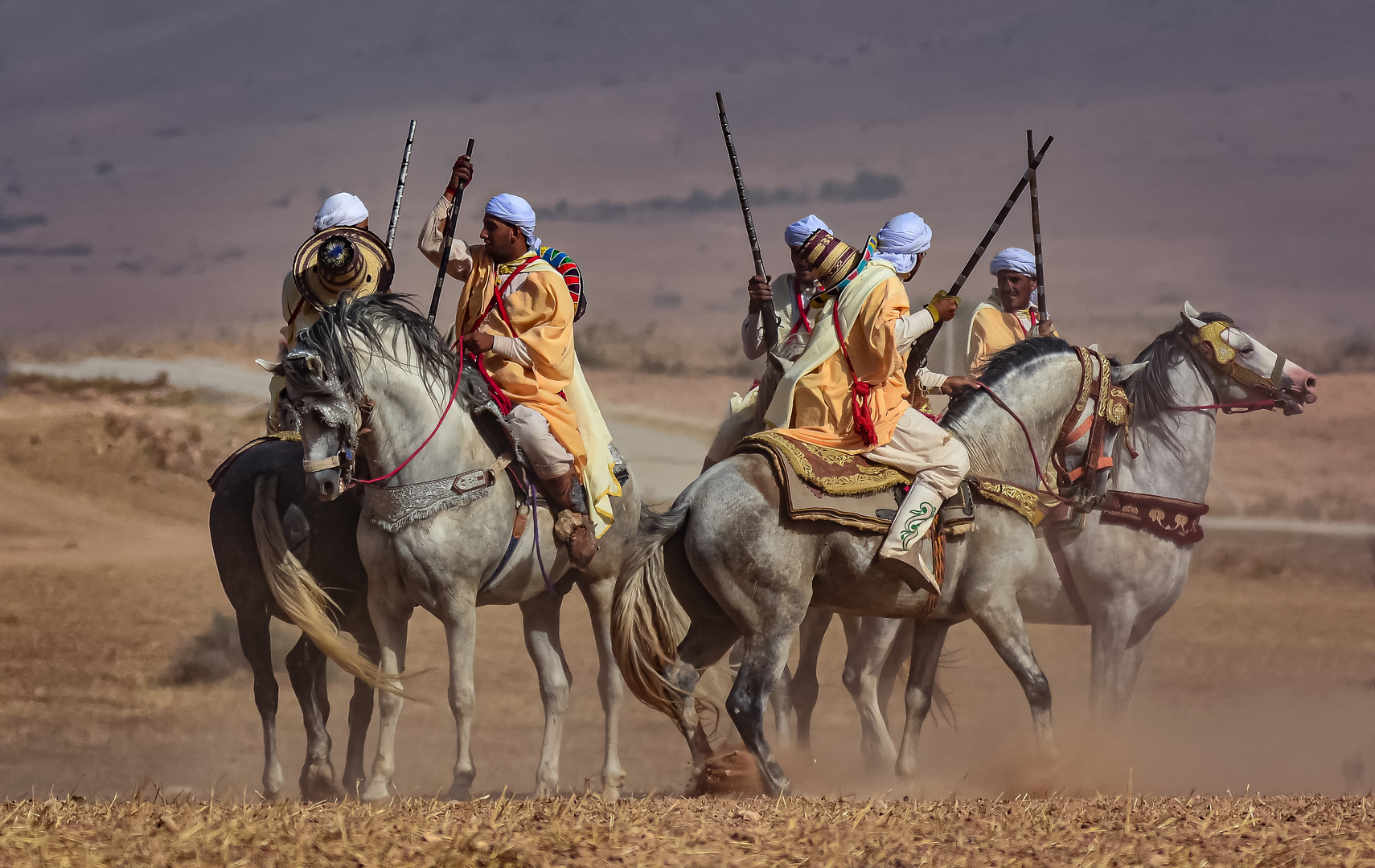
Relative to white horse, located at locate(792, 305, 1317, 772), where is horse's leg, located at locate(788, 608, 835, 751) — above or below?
below

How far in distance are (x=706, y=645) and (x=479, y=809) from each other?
5.85ft

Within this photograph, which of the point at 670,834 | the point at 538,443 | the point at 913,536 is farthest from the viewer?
the point at 538,443

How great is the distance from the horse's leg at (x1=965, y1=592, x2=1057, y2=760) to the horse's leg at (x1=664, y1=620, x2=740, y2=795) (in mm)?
1227

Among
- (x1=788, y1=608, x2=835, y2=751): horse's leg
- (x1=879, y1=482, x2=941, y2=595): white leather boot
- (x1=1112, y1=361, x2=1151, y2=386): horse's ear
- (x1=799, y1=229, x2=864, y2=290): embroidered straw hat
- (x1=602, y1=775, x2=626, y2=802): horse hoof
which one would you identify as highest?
(x1=799, y1=229, x2=864, y2=290): embroidered straw hat

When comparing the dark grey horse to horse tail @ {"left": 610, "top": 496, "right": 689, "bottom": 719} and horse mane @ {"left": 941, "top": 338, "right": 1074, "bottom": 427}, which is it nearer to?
horse tail @ {"left": 610, "top": 496, "right": 689, "bottom": 719}

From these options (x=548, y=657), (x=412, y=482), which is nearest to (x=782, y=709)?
(x=548, y=657)

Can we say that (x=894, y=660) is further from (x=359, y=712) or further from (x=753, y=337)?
(x=359, y=712)

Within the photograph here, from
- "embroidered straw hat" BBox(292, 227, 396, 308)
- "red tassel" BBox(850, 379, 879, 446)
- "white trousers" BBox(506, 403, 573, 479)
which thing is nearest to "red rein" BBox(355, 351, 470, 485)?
"white trousers" BBox(506, 403, 573, 479)

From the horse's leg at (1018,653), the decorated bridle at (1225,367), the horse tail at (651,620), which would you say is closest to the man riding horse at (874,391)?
the horse's leg at (1018,653)

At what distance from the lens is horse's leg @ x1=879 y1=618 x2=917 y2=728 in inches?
370

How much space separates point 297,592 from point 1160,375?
17.4 feet

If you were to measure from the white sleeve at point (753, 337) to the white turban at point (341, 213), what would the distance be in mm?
2371

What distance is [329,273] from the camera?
820 cm

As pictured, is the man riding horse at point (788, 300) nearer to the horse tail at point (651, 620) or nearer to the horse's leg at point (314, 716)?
the horse tail at point (651, 620)
